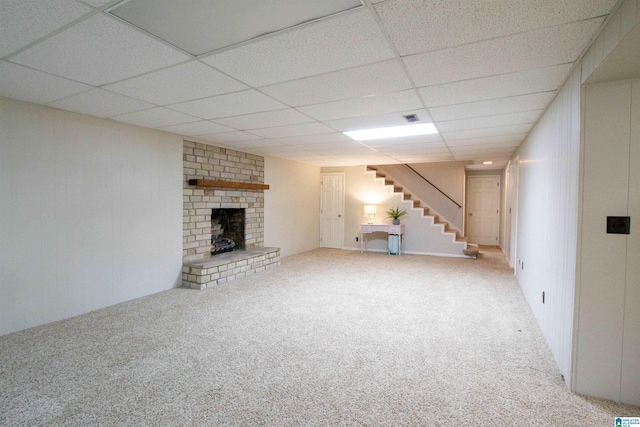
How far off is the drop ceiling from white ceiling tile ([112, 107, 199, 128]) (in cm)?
2

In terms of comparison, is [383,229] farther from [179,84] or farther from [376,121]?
[179,84]

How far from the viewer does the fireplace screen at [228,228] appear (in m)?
5.72

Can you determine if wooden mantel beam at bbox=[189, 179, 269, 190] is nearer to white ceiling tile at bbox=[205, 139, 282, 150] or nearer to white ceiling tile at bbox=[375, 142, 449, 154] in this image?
white ceiling tile at bbox=[205, 139, 282, 150]

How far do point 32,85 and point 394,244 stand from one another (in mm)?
6587

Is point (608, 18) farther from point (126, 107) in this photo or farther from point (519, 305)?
point (126, 107)

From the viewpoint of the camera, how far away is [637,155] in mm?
1884

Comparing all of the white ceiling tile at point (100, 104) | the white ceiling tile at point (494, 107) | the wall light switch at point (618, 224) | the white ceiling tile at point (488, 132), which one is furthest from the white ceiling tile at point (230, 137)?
the wall light switch at point (618, 224)

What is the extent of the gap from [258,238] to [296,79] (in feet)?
13.7

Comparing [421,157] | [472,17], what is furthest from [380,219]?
[472,17]

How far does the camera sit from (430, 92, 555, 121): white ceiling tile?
108 inches

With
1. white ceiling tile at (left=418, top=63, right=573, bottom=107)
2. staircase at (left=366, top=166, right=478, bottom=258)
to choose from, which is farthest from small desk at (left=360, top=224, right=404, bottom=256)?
white ceiling tile at (left=418, top=63, right=573, bottom=107)

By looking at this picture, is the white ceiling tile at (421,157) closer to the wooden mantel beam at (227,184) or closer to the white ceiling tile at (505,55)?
the wooden mantel beam at (227,184)

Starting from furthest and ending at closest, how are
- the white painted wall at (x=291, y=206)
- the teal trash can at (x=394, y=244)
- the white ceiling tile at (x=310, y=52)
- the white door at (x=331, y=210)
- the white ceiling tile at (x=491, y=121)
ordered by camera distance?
1. the white door at (x=331, y=210)
2. the teal trash can at (x=394, y=244)
3. the white painted wall at (x=291, y=206)
4. the white ceiling tile at (x=491, y=121)
5. the white ceiling tile at (x=310, y=52)

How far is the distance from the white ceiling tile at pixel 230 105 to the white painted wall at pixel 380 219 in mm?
5066
